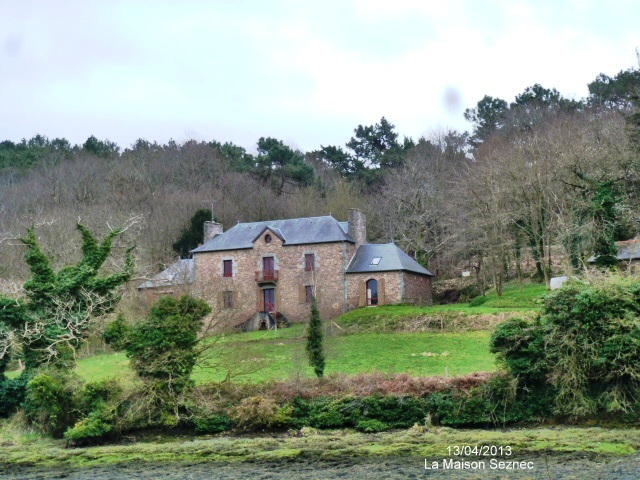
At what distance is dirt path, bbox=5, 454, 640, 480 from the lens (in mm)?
13816

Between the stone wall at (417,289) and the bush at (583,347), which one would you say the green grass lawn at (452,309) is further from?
the bush at (583,347)

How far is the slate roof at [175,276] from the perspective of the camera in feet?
139

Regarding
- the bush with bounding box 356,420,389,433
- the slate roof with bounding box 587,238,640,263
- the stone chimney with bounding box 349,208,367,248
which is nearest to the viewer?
the bush with bounding box 356,420,389,433

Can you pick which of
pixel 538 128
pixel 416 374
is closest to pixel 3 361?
pixel 416 374

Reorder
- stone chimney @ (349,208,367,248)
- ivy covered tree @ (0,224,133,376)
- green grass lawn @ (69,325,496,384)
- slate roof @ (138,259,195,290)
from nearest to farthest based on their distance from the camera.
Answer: green grass lawn @ (69,325,496,384) < ivy covered tree @ (0,224,133,376) < slate roof @ (138,259,195,290) < stone chimney @ (349,208,367,248)

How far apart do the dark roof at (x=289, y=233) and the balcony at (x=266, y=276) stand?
1.64 m

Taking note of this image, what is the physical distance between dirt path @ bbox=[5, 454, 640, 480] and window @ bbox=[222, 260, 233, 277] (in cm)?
2758

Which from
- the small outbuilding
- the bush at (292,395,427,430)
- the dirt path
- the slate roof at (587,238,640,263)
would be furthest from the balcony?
the dirt path

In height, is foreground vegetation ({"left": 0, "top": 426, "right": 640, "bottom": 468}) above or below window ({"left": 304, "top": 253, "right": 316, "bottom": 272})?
below

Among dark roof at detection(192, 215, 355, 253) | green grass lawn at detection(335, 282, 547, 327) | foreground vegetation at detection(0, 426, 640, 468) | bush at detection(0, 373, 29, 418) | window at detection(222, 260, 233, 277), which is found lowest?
foreground vegetation at detection(0, 426, 640, 468)

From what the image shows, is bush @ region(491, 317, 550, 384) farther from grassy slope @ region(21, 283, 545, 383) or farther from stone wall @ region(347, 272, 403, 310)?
stone wall @ region(347, 272, 403, 310)

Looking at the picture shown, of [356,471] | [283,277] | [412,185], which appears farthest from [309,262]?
[356,471]

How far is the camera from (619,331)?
63.9 feet

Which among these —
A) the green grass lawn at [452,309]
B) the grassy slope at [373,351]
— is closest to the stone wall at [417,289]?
the green grass lawn at [452,309]
